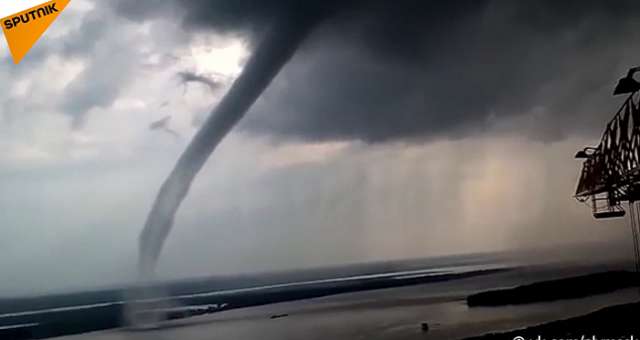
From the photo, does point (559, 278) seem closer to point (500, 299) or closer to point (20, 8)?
point (500, 299)

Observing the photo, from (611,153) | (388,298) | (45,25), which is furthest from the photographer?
(388,298)

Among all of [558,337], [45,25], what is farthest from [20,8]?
[558,337]

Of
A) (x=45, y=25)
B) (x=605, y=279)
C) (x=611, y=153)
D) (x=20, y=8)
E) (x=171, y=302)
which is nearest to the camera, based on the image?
(x=20, y=8)

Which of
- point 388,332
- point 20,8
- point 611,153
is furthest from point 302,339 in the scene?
point 20,8

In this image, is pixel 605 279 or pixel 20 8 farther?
pixel 605 279

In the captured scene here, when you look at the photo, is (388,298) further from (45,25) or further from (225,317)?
(45,25)

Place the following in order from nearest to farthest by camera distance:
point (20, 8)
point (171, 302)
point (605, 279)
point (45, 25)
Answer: point (20, 8), point (45, 25), point (605, 279), point (171, 302)

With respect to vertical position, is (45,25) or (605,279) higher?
(45,25)

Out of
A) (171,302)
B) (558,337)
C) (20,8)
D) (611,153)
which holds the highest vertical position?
(20,8)

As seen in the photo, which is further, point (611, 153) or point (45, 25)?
point (611, 153)

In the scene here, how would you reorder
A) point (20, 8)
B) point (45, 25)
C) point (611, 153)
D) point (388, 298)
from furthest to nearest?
point (388, 298) < point (611, 153) < point (45, 25) < point (20, 8)
